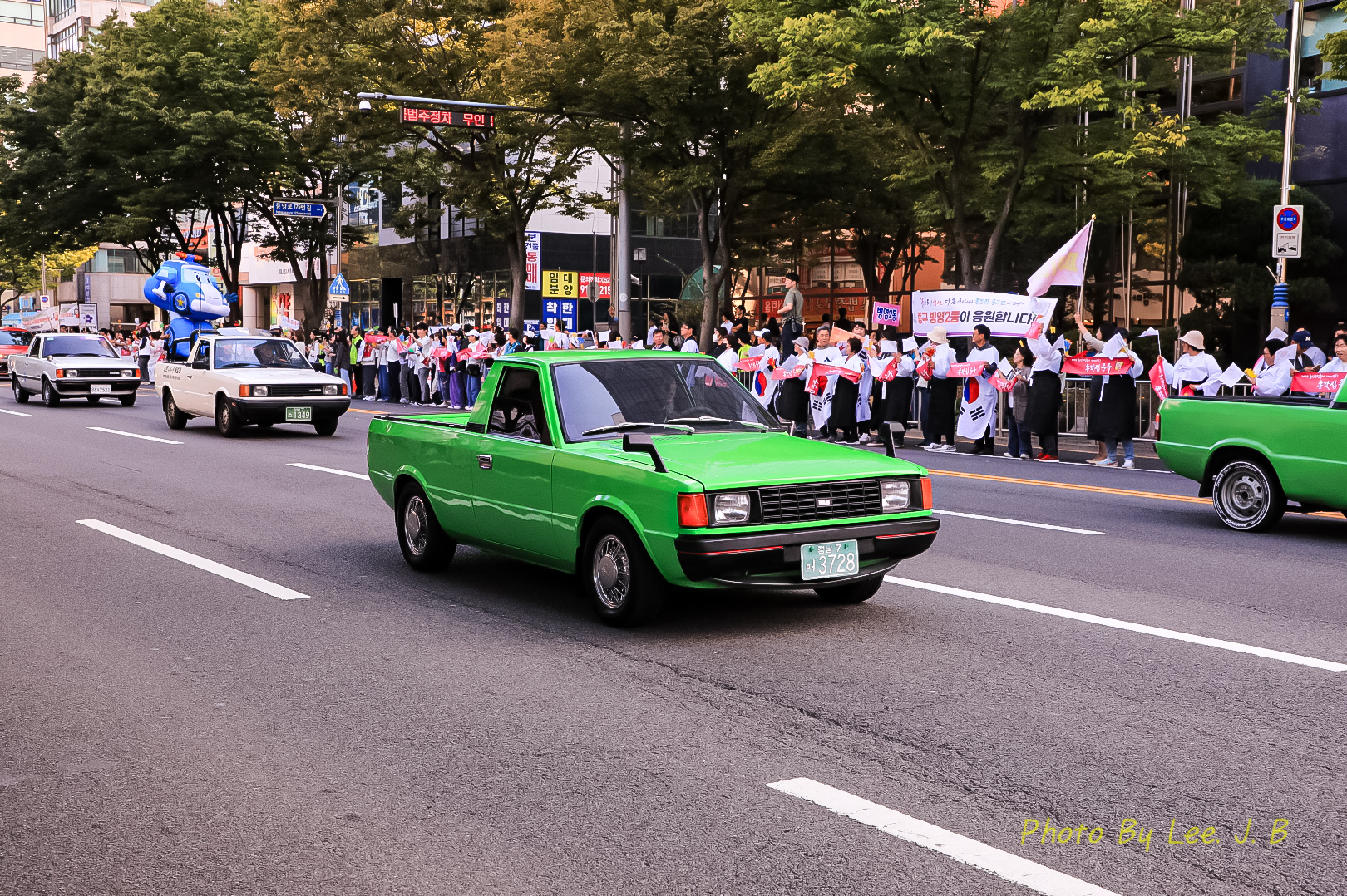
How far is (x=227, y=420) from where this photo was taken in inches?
822

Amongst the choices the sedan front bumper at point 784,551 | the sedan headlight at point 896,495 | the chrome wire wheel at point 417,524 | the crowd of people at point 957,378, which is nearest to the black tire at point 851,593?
the sedan front bumper at point 784,551

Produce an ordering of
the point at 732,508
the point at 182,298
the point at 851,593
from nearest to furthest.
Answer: the point at 732,508 < the point at 851,593 < the point at 182,298

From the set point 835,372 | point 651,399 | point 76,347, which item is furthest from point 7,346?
point 651,399

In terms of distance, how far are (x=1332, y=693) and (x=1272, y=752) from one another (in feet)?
3.44

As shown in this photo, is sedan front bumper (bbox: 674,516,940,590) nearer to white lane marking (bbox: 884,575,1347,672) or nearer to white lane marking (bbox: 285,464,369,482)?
white lane marking (bbox: 884,575,1347,672)

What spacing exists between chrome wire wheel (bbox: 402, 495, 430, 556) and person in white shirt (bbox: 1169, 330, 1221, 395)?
40.4 ft

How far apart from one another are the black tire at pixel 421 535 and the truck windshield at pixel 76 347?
23848mm

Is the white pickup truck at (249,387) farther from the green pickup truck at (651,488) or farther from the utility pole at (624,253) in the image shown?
the green pickup truck at (651,488)

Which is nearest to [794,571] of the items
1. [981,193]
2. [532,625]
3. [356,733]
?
[532,625]

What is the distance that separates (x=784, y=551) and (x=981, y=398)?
13.6 meters

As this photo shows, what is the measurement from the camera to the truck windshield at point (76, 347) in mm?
30406

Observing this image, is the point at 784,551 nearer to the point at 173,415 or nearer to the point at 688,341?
the point at 688,341

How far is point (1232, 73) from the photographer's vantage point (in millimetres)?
32750

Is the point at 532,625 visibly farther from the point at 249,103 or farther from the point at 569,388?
the point at 249,103
